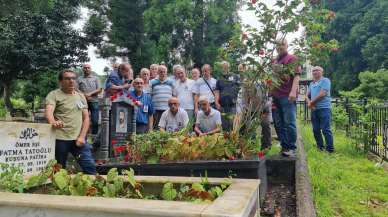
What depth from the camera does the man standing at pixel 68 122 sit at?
469 centimetres

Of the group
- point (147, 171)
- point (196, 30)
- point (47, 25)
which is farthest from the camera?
point (196, 30)

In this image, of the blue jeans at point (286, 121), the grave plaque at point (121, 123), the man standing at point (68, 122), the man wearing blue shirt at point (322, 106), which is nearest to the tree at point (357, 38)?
the man wearing blue shirt at point (322, 106)

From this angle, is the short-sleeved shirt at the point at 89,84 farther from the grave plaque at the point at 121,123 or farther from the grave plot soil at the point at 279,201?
the grave plot soil at the point at 279,201

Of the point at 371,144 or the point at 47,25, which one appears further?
the point at 47,25

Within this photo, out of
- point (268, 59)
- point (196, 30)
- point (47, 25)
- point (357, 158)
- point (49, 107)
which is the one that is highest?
point (196, 30)

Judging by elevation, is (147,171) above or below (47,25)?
below

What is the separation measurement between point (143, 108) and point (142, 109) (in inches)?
1.0

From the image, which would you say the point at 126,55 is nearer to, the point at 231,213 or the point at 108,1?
the point at 108,1

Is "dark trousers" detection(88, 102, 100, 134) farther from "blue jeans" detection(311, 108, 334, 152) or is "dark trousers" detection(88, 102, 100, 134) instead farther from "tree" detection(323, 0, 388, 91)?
"tree" detection(323, 0, 388, 91)

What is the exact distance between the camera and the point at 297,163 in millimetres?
5289

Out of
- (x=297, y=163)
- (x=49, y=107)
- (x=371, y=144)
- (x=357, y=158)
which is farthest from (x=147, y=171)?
(x=371, y=144)

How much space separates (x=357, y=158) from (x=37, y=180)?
19.9ft

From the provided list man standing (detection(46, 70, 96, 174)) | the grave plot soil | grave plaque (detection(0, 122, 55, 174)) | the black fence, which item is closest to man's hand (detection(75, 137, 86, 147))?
man standing (detection(46, 70, 96, 174))

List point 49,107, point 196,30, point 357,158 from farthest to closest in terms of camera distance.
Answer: point 196,30
point 357,158
point 49,107
